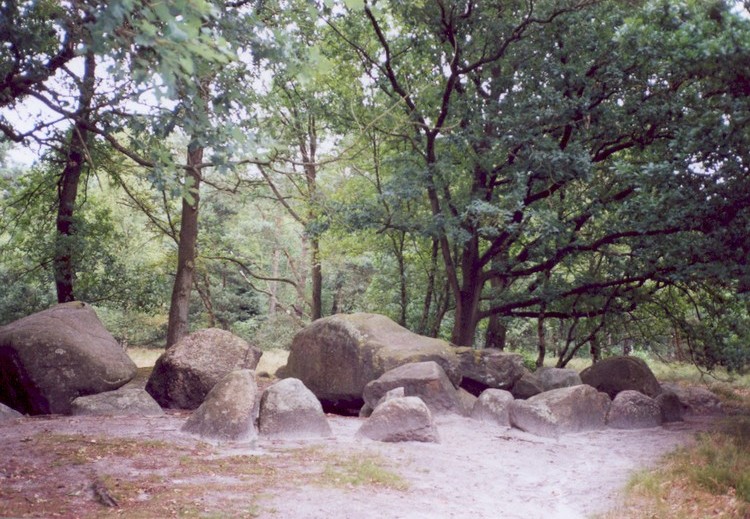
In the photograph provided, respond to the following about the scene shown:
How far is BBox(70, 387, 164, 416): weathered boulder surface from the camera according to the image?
32.2ft

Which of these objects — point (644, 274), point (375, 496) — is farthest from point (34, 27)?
point (644, 274)

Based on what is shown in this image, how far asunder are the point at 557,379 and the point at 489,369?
1486 mm

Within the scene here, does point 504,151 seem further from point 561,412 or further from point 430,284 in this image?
point 430,284

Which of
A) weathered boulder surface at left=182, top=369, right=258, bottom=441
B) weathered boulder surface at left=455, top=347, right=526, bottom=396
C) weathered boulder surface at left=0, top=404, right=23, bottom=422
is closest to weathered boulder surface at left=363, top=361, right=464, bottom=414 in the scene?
weathered boulder surface at left=455, top=347, right=526, bottom=396

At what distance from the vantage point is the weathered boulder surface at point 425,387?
1098 centimetres

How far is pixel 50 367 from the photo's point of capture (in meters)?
10.1

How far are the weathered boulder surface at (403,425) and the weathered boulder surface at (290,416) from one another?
677 mm

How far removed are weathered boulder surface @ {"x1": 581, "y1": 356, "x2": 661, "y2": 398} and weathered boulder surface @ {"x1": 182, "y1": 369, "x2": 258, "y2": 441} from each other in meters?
8.67

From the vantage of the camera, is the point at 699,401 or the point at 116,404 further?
the point at 699,401

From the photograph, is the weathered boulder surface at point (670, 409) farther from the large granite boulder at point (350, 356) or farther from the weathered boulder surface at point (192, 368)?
the weathered boulder surface at point (192, 368)

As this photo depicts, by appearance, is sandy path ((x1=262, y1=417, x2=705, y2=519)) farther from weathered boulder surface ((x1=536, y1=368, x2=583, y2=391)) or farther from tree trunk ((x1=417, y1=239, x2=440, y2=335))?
tree trunk ((x1=417, y1=239, x2=440, y2=335))

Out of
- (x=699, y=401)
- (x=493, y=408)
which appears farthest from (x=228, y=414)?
(x=699, y=401)

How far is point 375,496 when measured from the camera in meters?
6.28

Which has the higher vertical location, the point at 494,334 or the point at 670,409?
the point at 494,334
